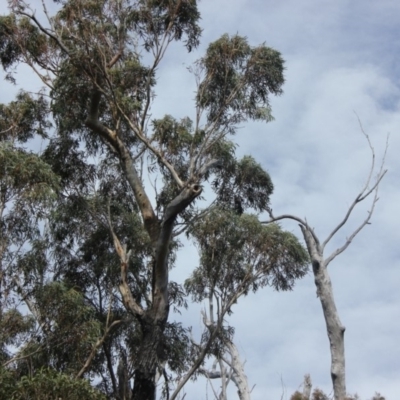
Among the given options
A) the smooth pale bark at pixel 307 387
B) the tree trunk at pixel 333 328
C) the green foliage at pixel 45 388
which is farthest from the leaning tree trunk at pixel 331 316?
the green foliage at pixel 45 388

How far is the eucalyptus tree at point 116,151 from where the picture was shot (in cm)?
1064

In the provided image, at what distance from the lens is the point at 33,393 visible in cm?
793

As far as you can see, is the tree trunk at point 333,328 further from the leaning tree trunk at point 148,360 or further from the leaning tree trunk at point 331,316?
the leaning tree trunk at point 148,360

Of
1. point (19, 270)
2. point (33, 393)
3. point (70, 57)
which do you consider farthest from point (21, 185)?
point (33, 393)

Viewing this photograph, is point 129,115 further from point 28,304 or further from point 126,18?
point 28,304

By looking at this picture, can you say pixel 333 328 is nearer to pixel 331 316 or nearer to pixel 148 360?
pixel 331 316

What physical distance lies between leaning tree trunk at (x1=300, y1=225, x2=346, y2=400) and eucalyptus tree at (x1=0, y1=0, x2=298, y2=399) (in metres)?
1.28

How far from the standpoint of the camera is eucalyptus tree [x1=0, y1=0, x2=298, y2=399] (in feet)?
34.9

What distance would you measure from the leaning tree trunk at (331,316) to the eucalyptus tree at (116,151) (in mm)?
1280

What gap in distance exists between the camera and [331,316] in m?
12.1

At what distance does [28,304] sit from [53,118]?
3.00 metres

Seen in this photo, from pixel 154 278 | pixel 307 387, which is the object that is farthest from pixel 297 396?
pixel 154 278

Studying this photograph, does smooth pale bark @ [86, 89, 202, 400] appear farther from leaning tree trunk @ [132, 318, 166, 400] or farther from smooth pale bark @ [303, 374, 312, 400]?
smooth pale bark @ [303, 374, 312, 400]

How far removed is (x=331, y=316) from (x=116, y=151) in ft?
13.8
